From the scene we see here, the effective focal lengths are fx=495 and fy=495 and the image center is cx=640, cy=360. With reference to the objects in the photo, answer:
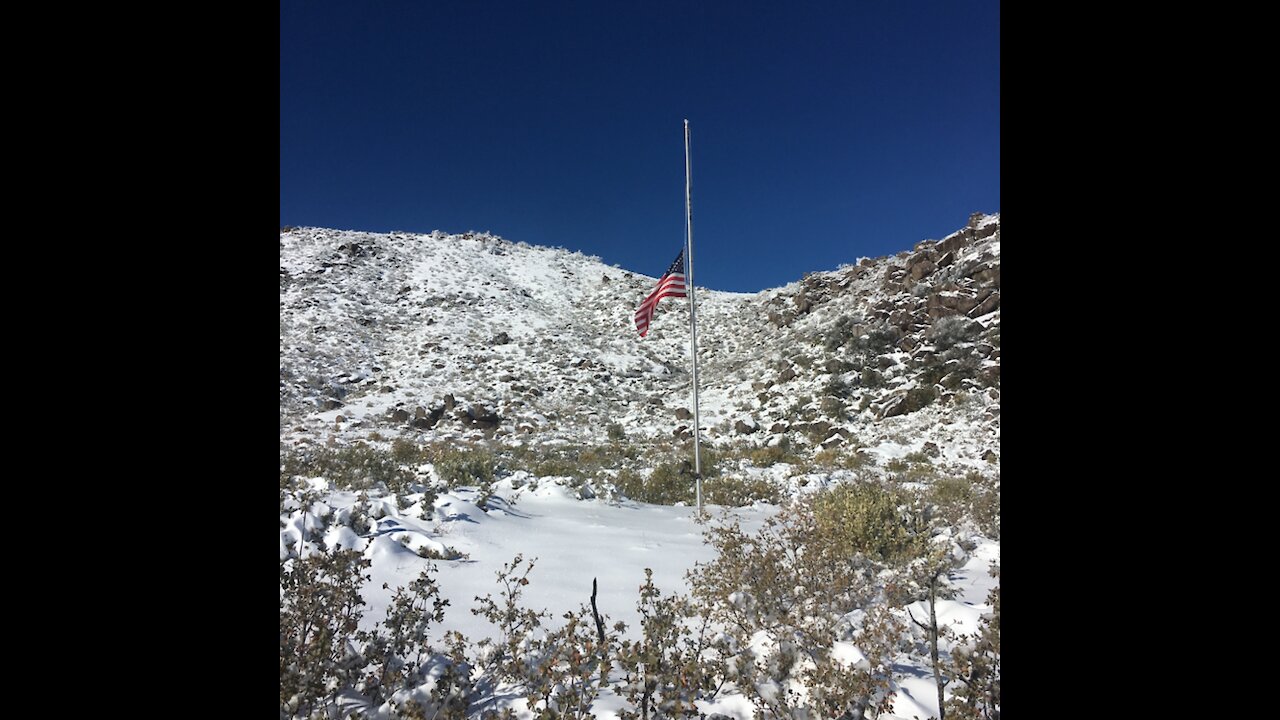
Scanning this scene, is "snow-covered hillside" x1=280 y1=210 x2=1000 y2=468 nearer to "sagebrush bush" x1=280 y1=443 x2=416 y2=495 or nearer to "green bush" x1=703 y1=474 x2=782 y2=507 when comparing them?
"green bush" x1=703 y1=474 x2=782 y2=507

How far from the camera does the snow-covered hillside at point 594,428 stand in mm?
2932

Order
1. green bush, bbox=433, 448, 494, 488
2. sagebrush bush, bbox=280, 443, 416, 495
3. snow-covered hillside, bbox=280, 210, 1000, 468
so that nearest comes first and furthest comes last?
sagebrush bush, bbox=280, 443, 416, 495
green bush, bbox=433, 448, 494, 488
snow-covered hillside, bbox=280, 210, 1000, 468

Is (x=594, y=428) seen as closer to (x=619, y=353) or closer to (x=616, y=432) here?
(x=616, y=432)

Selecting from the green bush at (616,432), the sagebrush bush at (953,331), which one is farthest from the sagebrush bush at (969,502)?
the sagebrush bush at (953,331)

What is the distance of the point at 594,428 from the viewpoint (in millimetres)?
16312

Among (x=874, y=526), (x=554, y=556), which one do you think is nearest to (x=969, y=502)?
(x=874, y=526)

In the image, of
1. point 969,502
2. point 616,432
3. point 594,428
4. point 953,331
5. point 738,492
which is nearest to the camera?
point 969,502

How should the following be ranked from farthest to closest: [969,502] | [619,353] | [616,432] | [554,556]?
[619,353]
[616,432]
[969,502]
[554,556]

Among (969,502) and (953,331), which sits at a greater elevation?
(953,331)

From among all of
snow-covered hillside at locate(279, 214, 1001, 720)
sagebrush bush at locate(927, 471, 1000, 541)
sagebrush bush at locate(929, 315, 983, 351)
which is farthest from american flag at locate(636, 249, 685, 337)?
sagebrush bush at locate(929, 315, 983, 351)

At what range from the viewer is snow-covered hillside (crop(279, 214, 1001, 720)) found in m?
2.93
